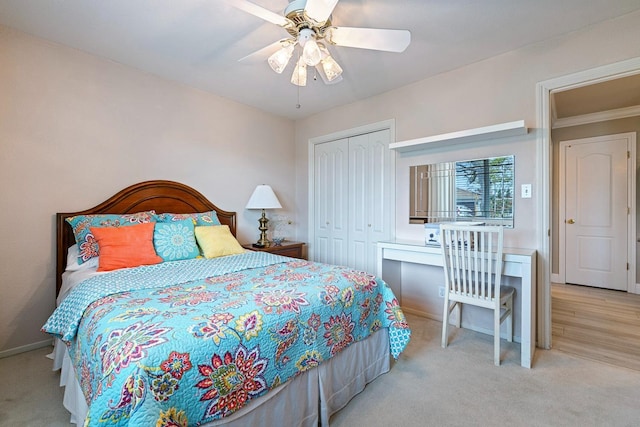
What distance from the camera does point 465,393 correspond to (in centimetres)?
178

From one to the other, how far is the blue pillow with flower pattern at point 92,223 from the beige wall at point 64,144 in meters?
0.22

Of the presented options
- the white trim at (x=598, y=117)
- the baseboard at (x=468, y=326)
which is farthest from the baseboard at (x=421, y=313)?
the white trim at (x=598, y=117)

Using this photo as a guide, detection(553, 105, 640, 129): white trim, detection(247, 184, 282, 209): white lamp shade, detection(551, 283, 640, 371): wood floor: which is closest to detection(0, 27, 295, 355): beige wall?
detection(247, 184, 282, 209): white lamp shade

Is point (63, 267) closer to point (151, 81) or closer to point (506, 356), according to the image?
point (151, 81)

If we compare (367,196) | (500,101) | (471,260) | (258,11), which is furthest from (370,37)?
(367,196)

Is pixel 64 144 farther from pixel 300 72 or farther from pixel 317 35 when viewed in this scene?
pixel 317 35

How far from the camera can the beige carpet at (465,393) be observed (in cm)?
156

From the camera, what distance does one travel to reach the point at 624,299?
138 inches

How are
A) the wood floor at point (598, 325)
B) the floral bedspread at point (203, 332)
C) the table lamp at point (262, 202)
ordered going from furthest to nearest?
the table lamp at point (262, 202) → the wood floor at point (598, 325) → the floral bedspread at point (203, 332)

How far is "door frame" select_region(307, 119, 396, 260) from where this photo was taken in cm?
324

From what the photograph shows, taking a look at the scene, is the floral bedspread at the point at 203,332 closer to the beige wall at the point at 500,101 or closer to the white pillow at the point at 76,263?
the white pillow at the point at 76,263

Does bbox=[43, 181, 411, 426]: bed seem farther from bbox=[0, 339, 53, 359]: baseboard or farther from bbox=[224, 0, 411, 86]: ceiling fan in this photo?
bbox=[224, 0, 411, 86]: ceiling fan

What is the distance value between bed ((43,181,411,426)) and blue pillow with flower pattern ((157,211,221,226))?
0.44m

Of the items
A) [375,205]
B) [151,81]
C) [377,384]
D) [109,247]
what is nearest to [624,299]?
[375,205]
